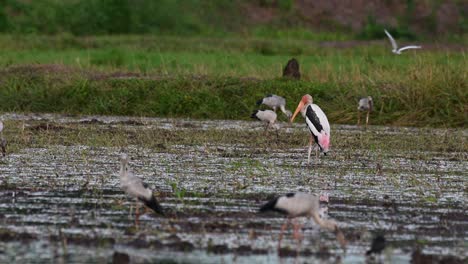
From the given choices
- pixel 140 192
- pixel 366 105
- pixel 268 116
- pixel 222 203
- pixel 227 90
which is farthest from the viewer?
pixel 227 90

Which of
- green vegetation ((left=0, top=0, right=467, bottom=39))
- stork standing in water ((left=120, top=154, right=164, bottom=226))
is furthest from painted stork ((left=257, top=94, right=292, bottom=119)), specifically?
green vegetation ((left=0, top=0, right=467, bottom=39))

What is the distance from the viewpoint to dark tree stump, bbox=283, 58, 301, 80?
20438mm

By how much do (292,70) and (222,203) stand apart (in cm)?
1163

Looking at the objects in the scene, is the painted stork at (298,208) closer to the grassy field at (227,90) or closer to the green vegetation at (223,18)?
the grassy field at (227,90)

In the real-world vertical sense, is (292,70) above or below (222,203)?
above

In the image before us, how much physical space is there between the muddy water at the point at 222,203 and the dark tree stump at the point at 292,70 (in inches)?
252

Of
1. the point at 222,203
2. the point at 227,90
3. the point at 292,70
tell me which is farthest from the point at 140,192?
the point at 292,70

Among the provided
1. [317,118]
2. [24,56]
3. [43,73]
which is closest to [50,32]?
[24,56]

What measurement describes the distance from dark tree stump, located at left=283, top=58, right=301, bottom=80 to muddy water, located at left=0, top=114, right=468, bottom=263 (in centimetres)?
640

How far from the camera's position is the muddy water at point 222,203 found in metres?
7.22

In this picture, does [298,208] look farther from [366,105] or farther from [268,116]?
[366,105]

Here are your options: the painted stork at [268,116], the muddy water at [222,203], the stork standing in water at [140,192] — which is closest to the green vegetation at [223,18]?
the painted stork at [268,116]

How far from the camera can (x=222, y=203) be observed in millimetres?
9062

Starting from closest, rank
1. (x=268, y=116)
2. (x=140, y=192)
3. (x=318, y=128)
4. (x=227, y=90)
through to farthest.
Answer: (x=140, y=192) < (x=318, y=128) < (x=268, y=116) < (x=227, y=90)
